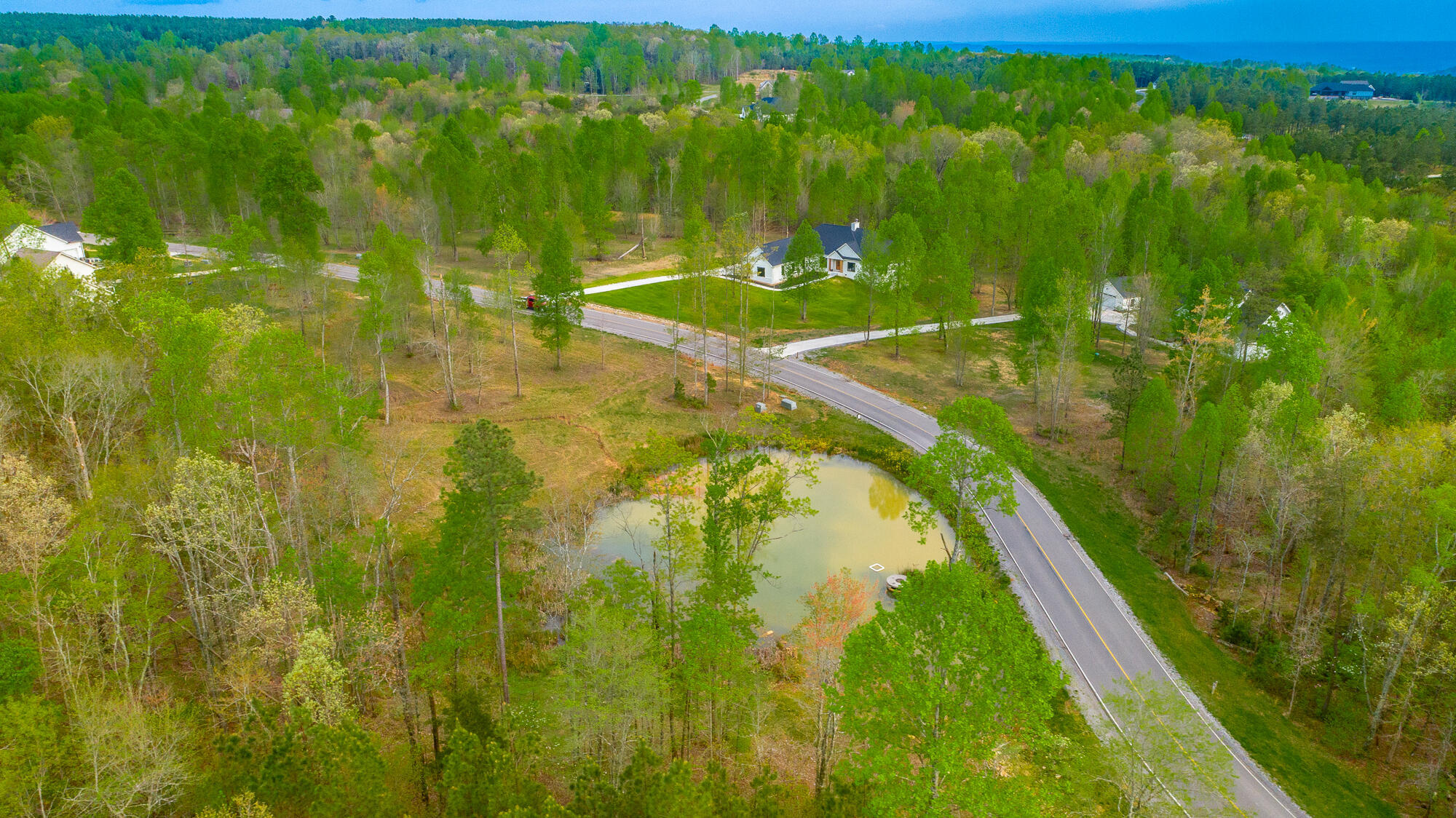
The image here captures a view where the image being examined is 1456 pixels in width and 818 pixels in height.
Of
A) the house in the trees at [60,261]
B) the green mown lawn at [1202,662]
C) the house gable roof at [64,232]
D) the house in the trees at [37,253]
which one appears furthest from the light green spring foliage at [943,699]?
the house gable roof at [64,232]

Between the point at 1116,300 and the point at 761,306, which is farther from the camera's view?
the point at 1116,300

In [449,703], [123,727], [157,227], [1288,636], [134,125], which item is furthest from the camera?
[134,125]

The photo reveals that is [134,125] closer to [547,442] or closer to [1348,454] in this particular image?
[547,442]

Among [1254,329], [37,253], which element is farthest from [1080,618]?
[37,253]

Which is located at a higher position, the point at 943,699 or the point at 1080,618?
the point at 943,699

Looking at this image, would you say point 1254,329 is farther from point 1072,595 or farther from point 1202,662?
point 1202,662

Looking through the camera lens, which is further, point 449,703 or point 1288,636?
point 1288,636

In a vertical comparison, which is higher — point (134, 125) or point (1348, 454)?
point (134, 125)

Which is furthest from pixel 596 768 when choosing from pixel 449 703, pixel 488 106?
pixel 488 106
